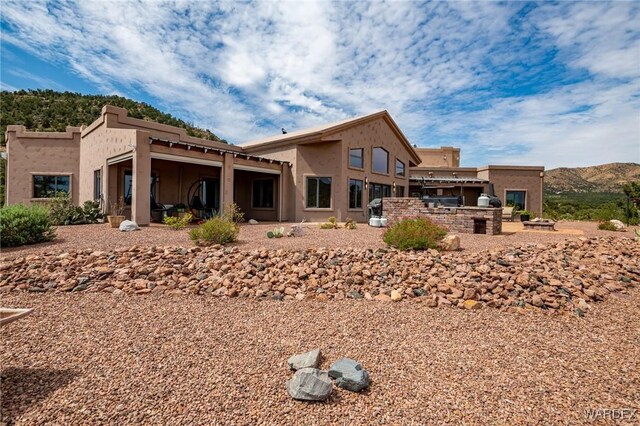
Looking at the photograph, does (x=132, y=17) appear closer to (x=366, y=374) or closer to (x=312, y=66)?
(x=312, y=66)

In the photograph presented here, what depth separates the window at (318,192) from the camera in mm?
16359

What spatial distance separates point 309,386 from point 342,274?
Result: 3318 mm

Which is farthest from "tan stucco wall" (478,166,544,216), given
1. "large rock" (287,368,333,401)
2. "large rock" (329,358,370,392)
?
"large rock" (287,368,333,401)

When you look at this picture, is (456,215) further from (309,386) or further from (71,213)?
(71,213)

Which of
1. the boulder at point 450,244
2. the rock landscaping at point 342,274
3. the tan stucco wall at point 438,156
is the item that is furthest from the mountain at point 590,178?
the rock landscaping at point 342,274

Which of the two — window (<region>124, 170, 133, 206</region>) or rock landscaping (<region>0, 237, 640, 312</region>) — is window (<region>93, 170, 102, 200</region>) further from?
rock landscaping (<region>0, 237, 640, 312</region>)

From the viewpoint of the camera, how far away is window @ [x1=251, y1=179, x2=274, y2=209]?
56.0 feet

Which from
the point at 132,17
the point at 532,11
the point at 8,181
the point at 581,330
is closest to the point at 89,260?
the point at 132,17

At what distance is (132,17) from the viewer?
8.49m

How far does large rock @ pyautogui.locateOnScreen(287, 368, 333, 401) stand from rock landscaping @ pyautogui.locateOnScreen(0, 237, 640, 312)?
2352 millimetres

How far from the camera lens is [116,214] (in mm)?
13055

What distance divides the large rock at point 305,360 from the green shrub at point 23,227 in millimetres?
8596

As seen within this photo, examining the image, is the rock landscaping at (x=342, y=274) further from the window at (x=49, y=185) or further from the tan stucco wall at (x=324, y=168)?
the window at (x=49, y=185)

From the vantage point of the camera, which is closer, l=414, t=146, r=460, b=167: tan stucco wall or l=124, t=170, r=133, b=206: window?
l=124, t=170, r=133, b=206: window
